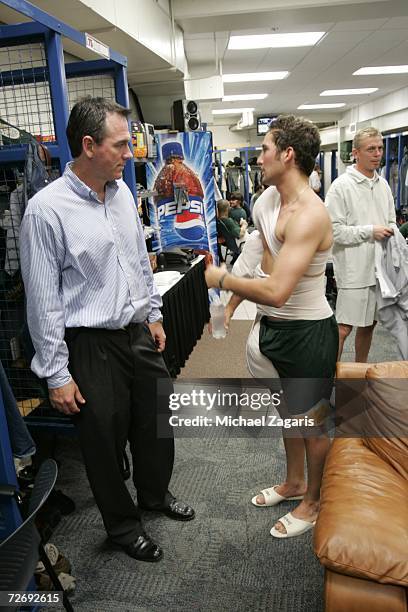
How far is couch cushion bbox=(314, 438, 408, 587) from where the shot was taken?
1.18 m

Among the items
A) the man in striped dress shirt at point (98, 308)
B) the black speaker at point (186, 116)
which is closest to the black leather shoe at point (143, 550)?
the man in striped dress shirt at point (98, 308)

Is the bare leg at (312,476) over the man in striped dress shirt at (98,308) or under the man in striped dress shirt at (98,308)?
under

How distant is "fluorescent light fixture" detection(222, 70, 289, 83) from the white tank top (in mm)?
7178

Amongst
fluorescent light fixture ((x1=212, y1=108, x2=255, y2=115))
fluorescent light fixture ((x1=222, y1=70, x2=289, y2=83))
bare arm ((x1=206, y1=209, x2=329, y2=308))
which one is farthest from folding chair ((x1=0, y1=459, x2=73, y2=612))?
fluorescent light fixture ((x1=212, y1=108, x2=255, y2=115))

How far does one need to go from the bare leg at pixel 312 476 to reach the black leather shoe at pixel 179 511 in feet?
1.25

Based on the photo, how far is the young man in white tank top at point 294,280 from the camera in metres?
1.60

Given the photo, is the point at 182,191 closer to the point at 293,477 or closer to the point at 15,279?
the point at 15,279

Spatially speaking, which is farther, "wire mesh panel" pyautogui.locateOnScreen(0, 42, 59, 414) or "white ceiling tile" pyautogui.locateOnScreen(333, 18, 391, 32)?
"white ceiling tile" pyautogui.locateOnScreen(333, 18, 391, 32)

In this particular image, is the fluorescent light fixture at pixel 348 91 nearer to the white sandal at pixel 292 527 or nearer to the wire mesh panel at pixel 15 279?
the wire mesh panel at pixel 15 279

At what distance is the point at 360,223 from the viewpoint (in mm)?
2863

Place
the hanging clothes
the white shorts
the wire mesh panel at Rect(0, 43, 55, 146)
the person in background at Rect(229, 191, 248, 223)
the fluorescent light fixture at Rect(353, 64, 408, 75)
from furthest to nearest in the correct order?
the hanging clothes → the fluorescent light fixture at Rect(353, 64, 408, 75) → the person in background at Rect(229, 191, 248, 223) → the white shorts → the wire mesh panel at Rect(0, 43, 55, 146)

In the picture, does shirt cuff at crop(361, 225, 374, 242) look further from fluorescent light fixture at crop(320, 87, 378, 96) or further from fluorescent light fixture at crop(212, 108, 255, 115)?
fluorescent light fixture at crop(212, 108, 255, 115)

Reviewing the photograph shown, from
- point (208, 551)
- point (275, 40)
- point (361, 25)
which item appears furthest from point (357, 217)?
point (275, 40)

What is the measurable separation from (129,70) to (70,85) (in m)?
1.23
